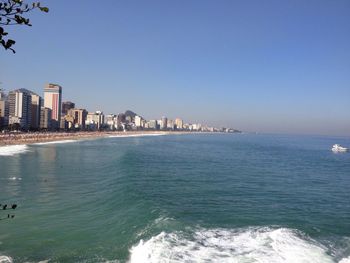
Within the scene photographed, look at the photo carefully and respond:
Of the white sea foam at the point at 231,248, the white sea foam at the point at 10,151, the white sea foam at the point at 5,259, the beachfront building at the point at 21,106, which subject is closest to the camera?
the white sea foam at the point at 5,259

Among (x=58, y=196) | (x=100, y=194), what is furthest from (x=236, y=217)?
(x=58, y=196)

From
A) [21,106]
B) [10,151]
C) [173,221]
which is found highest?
[21,106]

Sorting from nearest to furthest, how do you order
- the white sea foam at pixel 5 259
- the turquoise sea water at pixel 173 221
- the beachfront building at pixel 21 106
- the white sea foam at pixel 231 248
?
1. the white sea foam at pixel 5 259
2. the white sea foam at pixel 231 248
3. the turquoise sea water at pixel 173 221
4. the beachfront building at pixel 21 106

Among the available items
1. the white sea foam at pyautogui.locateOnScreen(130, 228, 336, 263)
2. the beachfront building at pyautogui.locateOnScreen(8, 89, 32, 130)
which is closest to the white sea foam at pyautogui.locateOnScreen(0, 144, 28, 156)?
the white sea foam at pyautogui.locateOnScreen(130, 228, 336, 263)

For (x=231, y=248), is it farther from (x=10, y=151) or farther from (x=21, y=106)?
(x=21, y=106)

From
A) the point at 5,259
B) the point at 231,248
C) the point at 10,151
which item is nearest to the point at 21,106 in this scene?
the point at 10,151

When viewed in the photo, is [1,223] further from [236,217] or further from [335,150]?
[335,150]

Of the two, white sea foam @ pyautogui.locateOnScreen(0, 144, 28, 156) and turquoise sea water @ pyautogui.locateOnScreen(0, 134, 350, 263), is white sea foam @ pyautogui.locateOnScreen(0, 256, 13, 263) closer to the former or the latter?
turquoise sea water @ pyautogui.locateOnScreen(0, 134, 350, 263)

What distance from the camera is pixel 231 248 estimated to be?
13062 mm

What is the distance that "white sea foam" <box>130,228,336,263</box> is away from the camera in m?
12.0

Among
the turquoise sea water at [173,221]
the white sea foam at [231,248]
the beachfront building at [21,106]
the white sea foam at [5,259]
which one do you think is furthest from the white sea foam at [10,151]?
the beachfront building at [21,106]

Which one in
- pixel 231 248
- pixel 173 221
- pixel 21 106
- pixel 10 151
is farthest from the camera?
pixel 21 106

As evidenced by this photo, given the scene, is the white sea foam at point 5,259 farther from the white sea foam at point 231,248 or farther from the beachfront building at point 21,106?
the beachfront building at point 21,106

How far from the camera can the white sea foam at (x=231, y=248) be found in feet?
39.4
